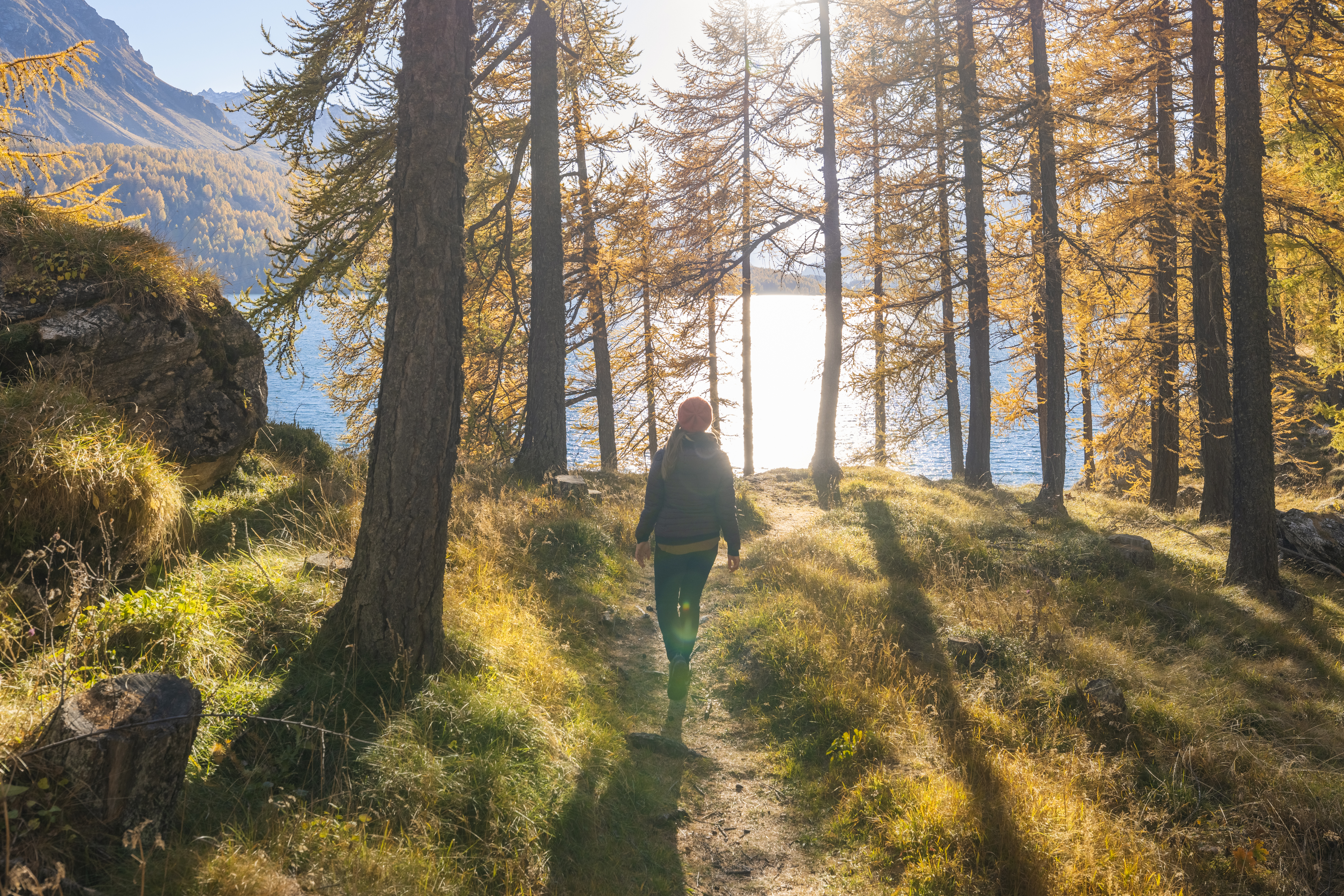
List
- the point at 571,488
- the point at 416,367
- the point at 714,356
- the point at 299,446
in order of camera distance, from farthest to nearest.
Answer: the point at 714,356 < the point at 571,488 < the point at 299,446 < the point at 416,367

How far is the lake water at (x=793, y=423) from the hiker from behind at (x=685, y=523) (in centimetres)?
479

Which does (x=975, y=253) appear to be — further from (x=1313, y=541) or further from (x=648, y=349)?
(x=648, y=349)

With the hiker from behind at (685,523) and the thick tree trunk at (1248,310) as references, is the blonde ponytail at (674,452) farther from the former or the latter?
the thick tree trunk at (1248,310)

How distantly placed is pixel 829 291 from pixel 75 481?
13147mm

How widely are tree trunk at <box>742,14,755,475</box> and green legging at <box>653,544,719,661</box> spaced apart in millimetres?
11269

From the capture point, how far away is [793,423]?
6247 cm

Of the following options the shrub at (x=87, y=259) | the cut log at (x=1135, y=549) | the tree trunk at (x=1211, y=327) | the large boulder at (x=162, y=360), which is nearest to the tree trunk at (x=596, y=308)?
the large boulder at (x=162, y=360)

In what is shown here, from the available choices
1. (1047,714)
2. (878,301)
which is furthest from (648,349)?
(1047,714)

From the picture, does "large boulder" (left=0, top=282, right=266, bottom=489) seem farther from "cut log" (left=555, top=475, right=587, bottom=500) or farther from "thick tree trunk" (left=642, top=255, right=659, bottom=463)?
"thick tree trunk" (left=642, top=255, right=659, bottom=463)

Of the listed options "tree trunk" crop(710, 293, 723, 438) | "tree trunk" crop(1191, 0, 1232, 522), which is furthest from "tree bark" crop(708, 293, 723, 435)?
"tree trunk" crop(1191, 0, 1232, 522)

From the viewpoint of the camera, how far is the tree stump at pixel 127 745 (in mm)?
2330

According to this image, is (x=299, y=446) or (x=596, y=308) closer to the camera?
(x=299, y=446)

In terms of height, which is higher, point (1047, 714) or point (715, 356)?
point (715, 356)

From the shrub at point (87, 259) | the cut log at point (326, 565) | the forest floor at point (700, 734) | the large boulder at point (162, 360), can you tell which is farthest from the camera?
the shrub at point (87, 259)
